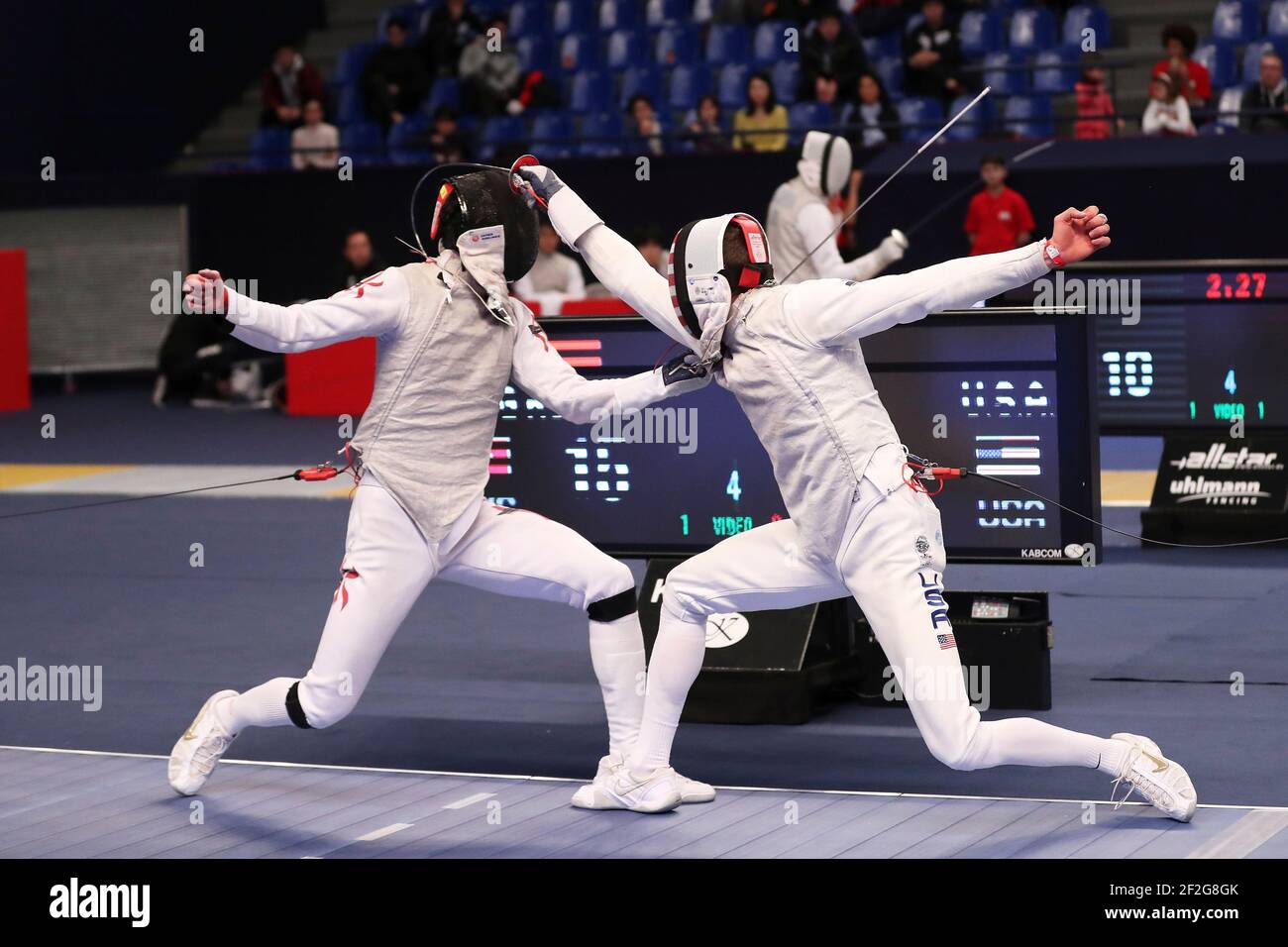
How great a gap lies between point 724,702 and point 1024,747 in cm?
152

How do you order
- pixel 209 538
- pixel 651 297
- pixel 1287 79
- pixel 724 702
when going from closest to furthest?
pixel 651 297 → pixel 724 702 → pixel 209 538 → pixel 1287 79

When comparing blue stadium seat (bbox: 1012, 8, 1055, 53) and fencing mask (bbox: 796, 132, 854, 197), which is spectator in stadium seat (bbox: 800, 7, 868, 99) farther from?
fencing mask (bbox: 796, 132, 854, 197)

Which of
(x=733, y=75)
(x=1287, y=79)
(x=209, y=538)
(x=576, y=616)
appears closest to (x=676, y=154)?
(x=733, y=75)

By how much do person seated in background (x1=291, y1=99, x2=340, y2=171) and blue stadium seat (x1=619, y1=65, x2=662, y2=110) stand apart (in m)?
2.57

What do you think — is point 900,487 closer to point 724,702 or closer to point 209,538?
point 724,702

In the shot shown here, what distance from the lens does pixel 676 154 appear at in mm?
14977

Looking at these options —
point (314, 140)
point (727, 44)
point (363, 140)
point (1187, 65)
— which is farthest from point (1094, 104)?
point (314, 140)

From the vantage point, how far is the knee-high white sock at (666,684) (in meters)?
4.82

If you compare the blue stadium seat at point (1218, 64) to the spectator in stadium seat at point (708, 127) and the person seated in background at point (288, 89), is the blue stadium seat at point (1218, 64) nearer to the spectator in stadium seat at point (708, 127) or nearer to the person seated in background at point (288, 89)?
the spectator in stadium seat at point (708, 127)

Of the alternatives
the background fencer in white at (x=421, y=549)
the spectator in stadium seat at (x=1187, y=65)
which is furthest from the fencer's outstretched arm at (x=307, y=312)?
the spectator in stadium seat at (x=1187, y=65)

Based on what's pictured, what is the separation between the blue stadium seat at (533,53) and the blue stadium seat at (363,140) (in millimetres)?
1438

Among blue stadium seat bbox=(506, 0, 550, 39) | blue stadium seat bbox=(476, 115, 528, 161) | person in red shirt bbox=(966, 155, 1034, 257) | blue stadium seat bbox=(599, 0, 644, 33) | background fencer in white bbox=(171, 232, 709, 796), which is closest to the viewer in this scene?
background fencer in white bbox=(171, 232, 709, 796)

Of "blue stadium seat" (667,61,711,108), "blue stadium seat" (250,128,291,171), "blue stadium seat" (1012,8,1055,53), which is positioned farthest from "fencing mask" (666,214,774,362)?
"blue stadium seat" (250,128,291,171)

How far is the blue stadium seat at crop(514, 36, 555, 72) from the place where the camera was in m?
17.0
